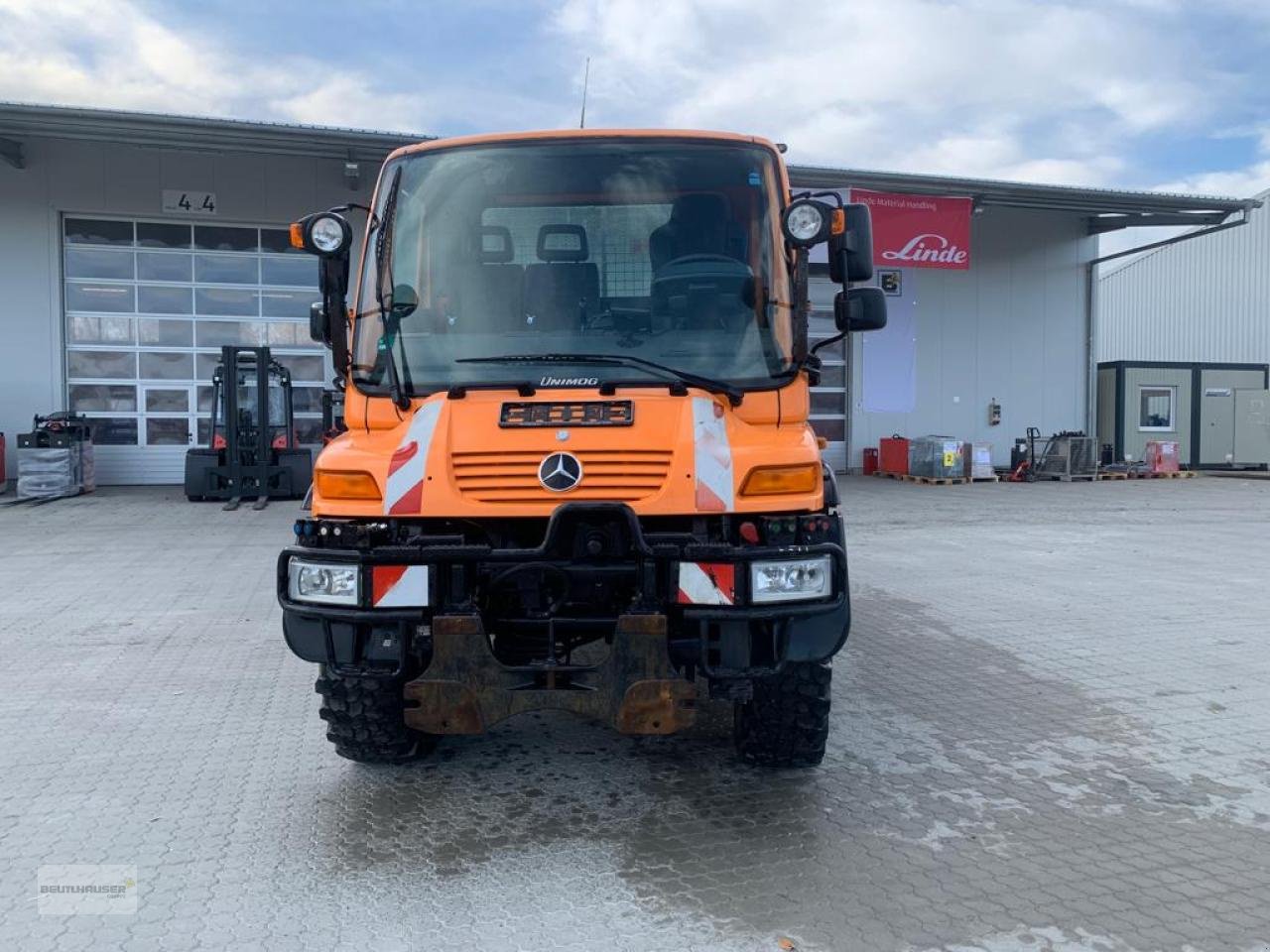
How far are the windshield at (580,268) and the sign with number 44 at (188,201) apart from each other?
16.2 m

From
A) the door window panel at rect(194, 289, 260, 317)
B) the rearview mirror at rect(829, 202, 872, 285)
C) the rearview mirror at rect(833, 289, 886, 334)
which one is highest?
the door window panel at rect(194, 289, 260, 317)

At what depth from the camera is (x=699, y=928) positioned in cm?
325

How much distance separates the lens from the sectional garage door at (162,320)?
61.5 feet

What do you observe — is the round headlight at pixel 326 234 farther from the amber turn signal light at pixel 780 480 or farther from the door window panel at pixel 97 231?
the door window panel at pixel 97 231

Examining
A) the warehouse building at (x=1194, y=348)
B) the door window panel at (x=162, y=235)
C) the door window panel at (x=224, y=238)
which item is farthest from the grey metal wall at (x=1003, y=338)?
the door window panel at (x=162, y=235)

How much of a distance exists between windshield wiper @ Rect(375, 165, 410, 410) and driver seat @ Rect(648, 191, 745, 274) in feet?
3.71

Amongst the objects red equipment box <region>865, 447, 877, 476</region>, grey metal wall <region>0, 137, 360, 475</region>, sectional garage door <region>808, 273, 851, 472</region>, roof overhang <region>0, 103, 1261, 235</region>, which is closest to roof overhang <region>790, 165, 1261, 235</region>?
roof overhang <region>0, 103, 1261, 235</region>

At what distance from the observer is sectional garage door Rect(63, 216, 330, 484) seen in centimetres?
1873

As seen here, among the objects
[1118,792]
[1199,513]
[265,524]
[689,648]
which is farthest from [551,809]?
[1199,513]

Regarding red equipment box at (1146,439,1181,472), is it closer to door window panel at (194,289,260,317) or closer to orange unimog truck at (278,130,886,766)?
door window panel at (194,289,260,317)

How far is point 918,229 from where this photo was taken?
66.7 feet

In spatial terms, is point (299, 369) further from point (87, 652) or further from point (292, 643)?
point (292, 643)

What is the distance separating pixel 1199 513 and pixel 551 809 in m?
14.6

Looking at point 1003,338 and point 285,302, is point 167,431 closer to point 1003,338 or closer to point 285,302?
point 285,302
